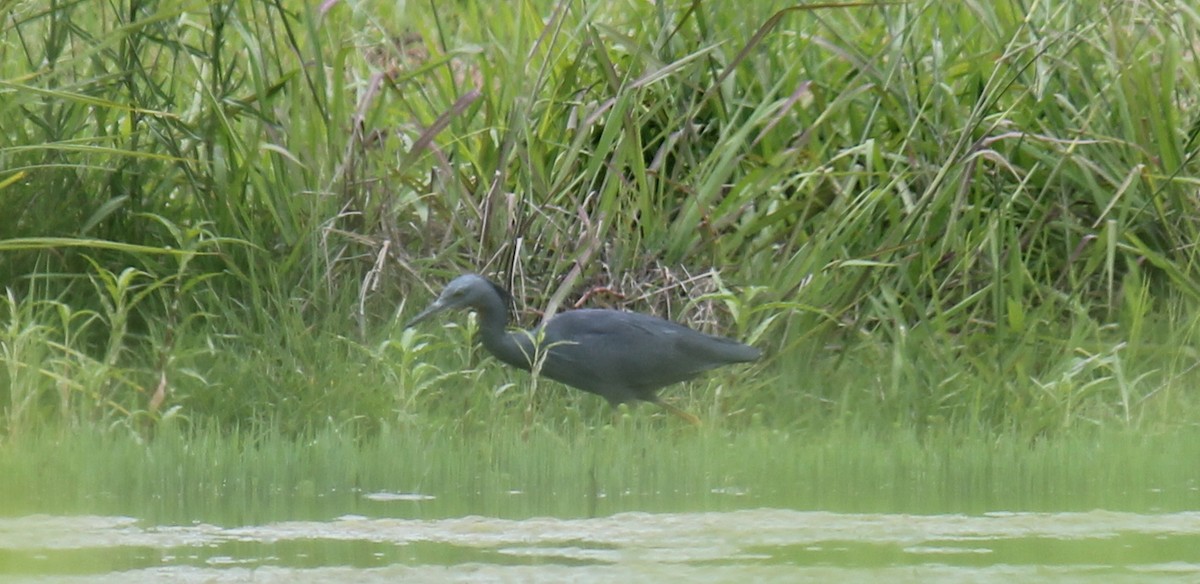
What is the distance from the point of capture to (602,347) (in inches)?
203

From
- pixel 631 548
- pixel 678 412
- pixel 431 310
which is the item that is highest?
pixel 431 310

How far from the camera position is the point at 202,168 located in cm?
581

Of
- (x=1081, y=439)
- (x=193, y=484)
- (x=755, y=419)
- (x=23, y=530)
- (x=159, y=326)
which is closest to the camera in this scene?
(x=23, y=530)

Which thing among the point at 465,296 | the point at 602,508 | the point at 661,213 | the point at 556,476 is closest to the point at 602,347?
the point at 465,296

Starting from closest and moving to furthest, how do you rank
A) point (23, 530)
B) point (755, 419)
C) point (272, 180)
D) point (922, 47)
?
point (23, 530) < point (755, 419) < point (272, 180) < point (922, 47)

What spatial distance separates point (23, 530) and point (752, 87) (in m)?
3.22

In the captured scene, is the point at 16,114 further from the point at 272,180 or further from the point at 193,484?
the point at 193,484

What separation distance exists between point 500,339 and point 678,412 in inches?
21.8

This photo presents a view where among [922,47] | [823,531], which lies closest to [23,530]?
[823,531]

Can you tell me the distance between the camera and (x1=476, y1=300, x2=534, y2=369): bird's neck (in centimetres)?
523

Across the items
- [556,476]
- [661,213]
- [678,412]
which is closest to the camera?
Result: [556,476]

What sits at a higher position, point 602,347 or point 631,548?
point 602,347

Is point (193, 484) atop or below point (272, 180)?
below

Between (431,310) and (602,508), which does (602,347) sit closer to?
(431,310)
